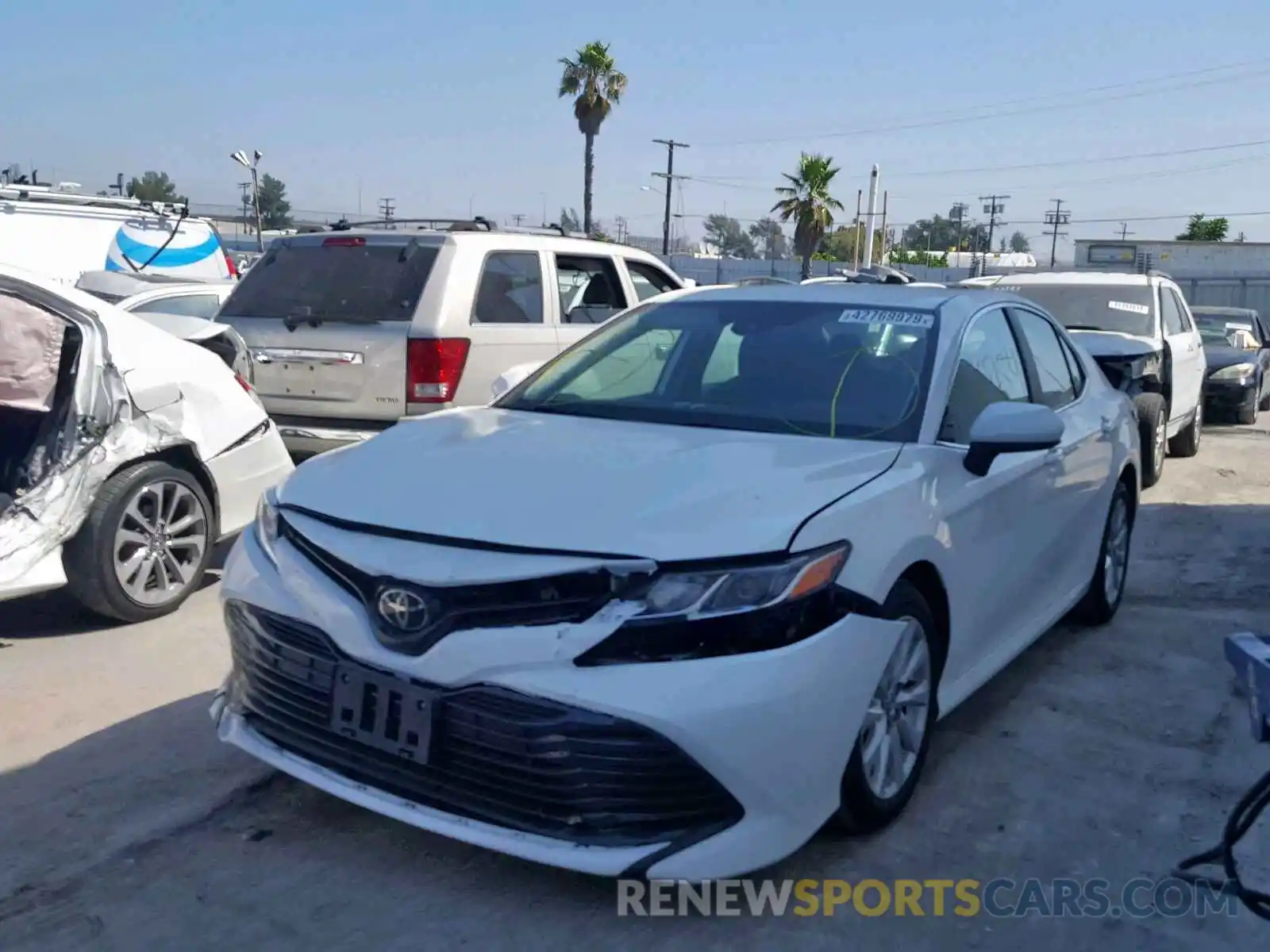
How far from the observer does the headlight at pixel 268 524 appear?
3.54 metres

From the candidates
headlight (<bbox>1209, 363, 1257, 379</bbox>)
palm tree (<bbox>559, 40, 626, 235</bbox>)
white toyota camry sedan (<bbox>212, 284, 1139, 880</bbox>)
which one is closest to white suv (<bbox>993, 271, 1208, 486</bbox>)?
headlight (<bbox>1209, 363, 1257, 379</bbox>)

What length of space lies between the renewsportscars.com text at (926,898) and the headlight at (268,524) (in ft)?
4.41

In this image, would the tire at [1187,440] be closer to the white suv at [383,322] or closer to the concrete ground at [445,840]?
the white suv at [383,322]

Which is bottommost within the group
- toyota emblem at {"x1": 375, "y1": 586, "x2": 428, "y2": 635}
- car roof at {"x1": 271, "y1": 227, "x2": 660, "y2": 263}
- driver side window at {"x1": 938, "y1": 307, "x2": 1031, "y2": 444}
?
toyota emblem at {"x1": 375, "y1": 586, "x2": 428, "y2": 635}

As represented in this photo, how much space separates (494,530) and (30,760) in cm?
201

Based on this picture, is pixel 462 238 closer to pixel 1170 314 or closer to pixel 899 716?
pixel 899 716

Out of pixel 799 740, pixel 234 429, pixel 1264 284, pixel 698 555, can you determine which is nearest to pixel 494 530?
pixel 698 555

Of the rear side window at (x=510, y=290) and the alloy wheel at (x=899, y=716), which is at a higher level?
the rear side window at (x=510, y=290)

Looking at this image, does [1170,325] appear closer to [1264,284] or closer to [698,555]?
[698,555]

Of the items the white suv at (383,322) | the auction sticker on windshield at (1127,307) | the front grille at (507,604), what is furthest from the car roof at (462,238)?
the front grille at (507,604)

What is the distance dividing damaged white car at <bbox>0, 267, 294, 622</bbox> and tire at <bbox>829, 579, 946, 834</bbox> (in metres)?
3.33

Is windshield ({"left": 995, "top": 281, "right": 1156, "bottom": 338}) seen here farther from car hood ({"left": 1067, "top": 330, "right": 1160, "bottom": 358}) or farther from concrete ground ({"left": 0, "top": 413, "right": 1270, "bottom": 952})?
concrete ground ({"left": 0, "top": 413, "right": 1270, "bottom": 952})

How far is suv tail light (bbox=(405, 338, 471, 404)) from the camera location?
7.07 m

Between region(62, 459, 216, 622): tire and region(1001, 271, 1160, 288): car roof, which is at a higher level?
region(1001, 271, 1160, 288): car roof
